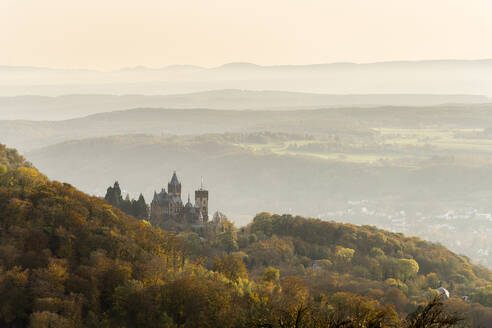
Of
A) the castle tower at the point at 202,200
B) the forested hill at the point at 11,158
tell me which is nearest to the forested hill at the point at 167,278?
the castle tower at the point at 202,200

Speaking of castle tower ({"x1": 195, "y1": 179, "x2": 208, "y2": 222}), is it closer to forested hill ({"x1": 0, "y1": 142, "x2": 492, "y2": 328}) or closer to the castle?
the castle

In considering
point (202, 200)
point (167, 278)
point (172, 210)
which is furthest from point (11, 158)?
point (167, 278)

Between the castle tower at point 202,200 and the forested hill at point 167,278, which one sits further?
the castle tower at point 202,200

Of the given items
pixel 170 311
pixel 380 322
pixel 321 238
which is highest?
pixel 380 322

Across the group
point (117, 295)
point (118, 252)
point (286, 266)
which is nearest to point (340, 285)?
point (286, 266)

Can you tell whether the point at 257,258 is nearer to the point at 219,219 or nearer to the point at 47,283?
Answer: the point at 219,219

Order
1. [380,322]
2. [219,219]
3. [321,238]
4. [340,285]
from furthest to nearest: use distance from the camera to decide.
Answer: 1. [321,238]
2. [219,219]
3. [340,285]
4. [380,322]

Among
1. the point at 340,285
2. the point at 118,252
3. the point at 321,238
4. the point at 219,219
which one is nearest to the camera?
the point at 118,252

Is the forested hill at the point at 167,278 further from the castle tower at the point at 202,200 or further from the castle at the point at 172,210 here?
the castle at the point at 172,210

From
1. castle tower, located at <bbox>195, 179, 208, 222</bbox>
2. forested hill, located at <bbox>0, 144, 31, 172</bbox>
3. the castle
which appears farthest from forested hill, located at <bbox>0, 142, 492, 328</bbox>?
forested hill, located at <bbox>0, 144, 31, 172</bbox>
